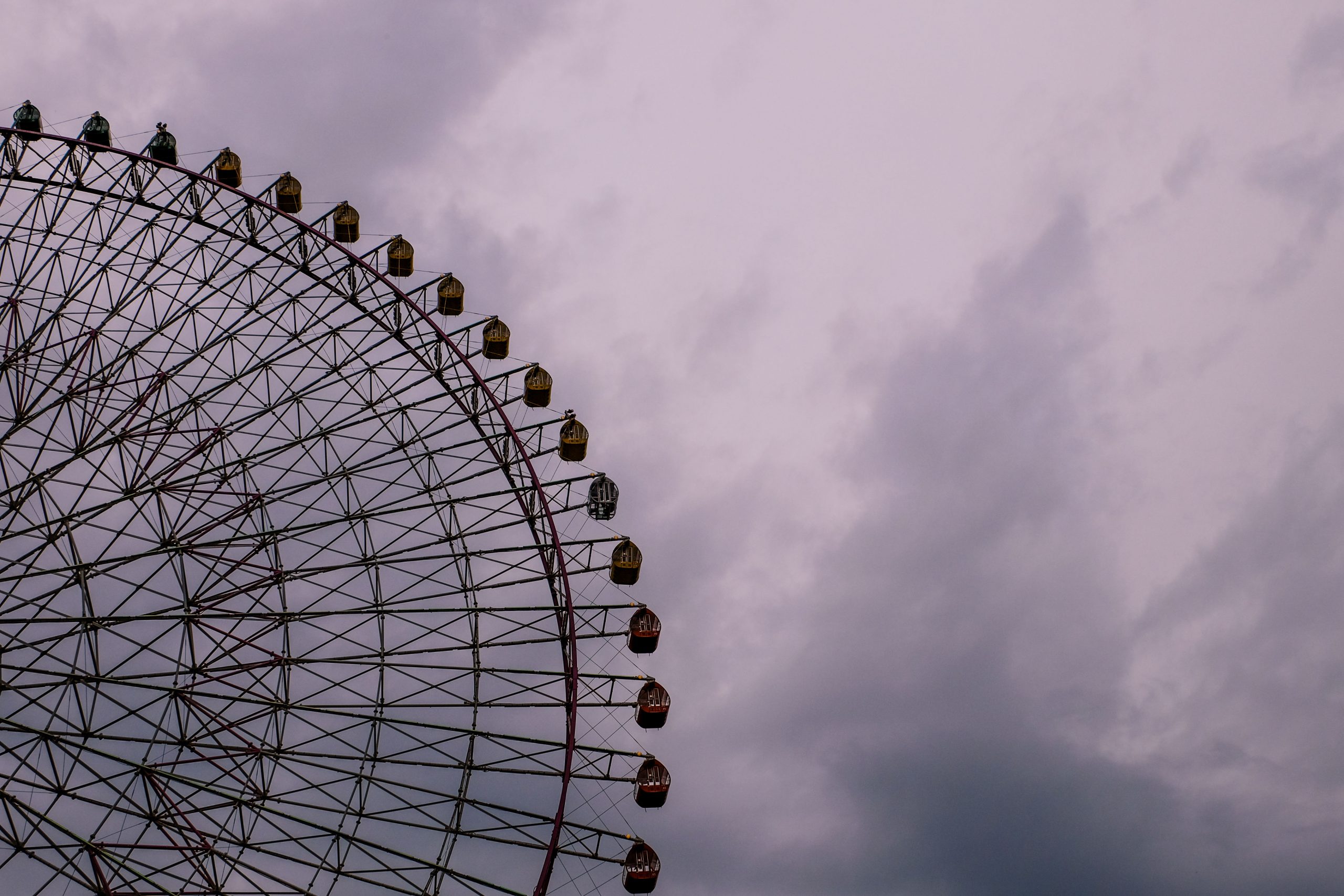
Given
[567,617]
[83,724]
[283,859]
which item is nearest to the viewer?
[83,724]

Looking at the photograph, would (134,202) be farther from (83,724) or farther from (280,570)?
(83,724)

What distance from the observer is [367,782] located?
39.3 m

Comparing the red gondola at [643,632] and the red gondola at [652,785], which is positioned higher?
the red gondola at [643,632]

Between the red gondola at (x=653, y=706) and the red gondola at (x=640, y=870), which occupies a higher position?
the red gondola at (x=653, y=706)

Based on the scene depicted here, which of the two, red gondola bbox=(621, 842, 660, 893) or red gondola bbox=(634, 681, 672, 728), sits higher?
red gondola bbox=(634, 681, 672, 728)

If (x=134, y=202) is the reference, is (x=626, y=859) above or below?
below

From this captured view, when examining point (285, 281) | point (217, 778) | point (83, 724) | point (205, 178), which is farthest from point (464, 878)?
point (205, 178)

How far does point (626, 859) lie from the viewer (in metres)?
41.4

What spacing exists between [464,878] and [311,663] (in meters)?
5.66

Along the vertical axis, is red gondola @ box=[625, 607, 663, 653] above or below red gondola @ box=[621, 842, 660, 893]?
above


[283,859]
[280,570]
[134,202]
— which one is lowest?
[283,859]

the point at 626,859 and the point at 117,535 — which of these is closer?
the point at 117,535

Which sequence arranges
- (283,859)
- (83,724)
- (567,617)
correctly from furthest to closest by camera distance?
(567,617), (283,859), (83,724)

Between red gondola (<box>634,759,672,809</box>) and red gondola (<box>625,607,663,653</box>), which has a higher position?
red gondola (<box>625,607,663,653</box>)
